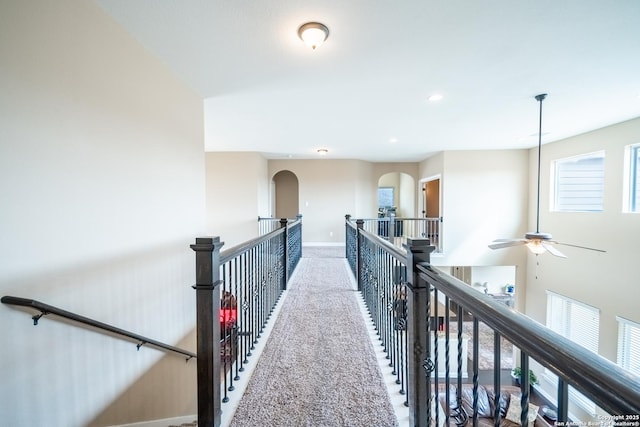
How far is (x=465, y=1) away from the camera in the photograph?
1.93m

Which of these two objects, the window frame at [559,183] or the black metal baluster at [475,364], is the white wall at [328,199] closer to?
the window frame at [559,183]

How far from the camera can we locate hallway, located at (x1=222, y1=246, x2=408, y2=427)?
1.61 meters

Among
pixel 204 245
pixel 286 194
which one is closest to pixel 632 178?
Answer: pixel 204 245

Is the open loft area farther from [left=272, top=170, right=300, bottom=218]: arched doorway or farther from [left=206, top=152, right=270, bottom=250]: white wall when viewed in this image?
[left=272, top=170, right=300, bottom=218]: arched doorway

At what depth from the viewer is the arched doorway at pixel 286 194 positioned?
10.0 meters

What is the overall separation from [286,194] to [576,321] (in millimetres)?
8115

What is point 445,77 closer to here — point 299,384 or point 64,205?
point 299,384

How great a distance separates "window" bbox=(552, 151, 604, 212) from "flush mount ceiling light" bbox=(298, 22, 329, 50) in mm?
5766

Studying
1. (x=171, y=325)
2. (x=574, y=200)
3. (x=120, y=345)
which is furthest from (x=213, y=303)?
(x=574, y=200)

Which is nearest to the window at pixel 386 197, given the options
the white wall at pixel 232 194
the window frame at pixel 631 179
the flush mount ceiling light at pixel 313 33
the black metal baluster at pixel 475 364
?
the white wall at pixel 232 194

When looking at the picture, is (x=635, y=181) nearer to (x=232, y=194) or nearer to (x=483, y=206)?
(x=483, y=206)

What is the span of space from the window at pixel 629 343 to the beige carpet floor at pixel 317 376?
4635 mm

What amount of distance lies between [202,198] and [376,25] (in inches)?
106

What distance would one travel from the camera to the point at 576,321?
5551 millimetres
